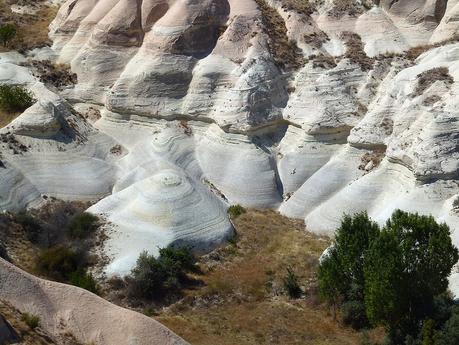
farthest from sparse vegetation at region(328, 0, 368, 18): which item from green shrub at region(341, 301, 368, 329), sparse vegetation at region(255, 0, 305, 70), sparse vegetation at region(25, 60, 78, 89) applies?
green shrub at region(341, 301, 368, 329)

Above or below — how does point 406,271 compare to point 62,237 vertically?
above

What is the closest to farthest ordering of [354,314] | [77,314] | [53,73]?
[77,314] < [354,314] < [53,73]

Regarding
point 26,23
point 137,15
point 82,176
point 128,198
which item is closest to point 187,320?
point 128,198

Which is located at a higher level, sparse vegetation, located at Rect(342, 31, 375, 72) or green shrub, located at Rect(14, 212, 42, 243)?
sparse vegetation, located at Rect(342, 31, 375, 72)

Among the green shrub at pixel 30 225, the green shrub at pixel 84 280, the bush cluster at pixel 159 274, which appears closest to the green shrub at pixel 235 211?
the bush cluster at pixel 159 274

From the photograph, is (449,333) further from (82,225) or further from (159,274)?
(82,225)

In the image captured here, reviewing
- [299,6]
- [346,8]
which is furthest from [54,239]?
[346,8]

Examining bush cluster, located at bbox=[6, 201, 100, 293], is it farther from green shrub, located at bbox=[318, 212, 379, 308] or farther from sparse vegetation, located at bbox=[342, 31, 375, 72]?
sparse vegetation, located at bbox=[342, 31, 375, 72]
